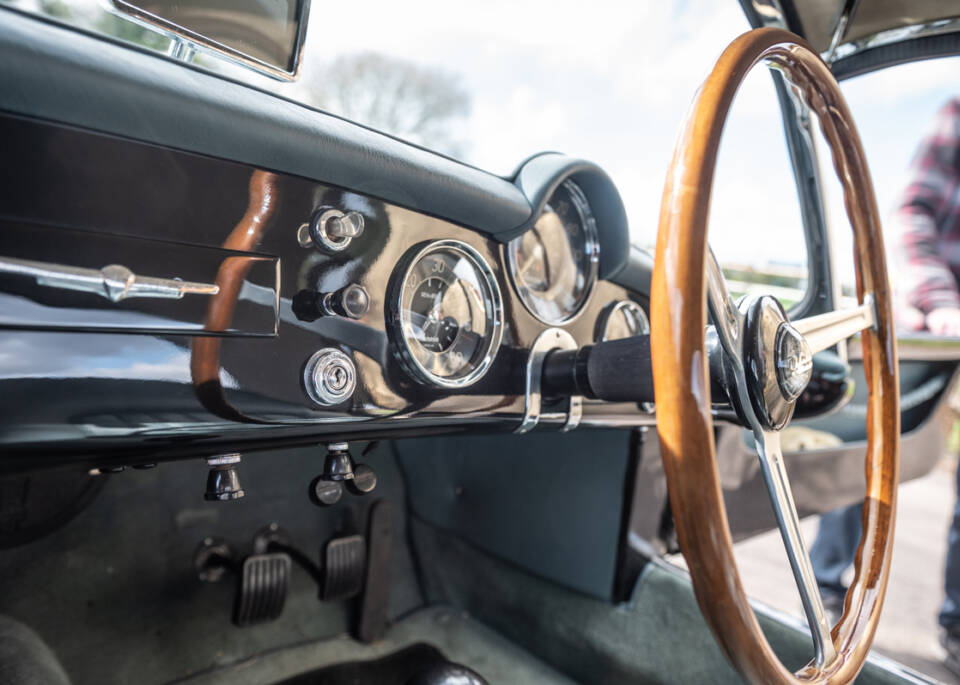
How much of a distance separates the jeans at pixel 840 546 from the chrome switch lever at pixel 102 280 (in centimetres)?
245

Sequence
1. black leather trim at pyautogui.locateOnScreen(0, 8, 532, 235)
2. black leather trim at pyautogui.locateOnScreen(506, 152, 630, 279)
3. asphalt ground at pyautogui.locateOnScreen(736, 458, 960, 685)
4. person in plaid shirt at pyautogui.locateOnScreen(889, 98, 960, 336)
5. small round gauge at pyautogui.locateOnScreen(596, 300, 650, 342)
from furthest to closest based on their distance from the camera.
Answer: person in plaid shirt at pyautogui.locateOnScreen(889, 98, 960, 336), asphalt ground at pyautogui.locateOnScreen(736, 458, 960, 685), small round gauge at pyautogui.locateOnScreen(596, 300, 650, 342), black leather trim at pyautogui.locateOnScreen(506, 152, 630, 279), black leather trim at pyautogui.locateOnScreen(0, 8, 532, 235)

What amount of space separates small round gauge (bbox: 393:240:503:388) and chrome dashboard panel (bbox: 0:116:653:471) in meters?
0.02

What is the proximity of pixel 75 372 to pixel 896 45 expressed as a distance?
1767 millimetres

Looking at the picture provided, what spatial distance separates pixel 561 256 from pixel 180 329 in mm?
696

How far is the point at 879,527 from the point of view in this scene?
0.89 metres

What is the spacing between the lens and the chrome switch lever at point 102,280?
0.51 m

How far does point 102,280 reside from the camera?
21.4 inches

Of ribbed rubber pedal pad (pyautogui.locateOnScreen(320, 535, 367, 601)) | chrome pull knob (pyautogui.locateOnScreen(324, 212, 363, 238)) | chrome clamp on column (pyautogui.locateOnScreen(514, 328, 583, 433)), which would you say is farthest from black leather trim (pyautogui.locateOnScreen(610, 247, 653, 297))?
ribbed rubber pedal pad (pyautogui.locateOnScreen(320, 535, 367, 601))

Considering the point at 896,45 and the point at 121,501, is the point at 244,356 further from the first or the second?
the point at 896,45

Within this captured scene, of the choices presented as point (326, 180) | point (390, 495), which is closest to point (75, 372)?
point (326, 180)

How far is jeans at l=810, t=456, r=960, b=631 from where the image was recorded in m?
2.19

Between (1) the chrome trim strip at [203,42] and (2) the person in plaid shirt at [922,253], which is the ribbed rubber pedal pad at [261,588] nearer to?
(1) the chrome trim strip at [203,42]

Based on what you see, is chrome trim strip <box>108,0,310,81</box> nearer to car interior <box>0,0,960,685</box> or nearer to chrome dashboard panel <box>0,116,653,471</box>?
car interior <box>0,0,960,685</box>

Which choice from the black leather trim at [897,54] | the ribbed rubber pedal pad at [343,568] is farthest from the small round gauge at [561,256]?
the black leather trim at [897,54]
